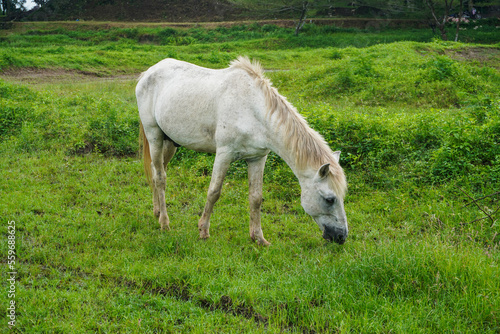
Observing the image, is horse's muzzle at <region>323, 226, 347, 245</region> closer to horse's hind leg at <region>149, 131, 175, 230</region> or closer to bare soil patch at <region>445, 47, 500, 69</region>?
horse's hind leg at <region>149, 131, 175, 230</region>

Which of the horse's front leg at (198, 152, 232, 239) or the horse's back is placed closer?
the horse's back

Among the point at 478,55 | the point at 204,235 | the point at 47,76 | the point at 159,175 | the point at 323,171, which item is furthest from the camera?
the point at 478,55

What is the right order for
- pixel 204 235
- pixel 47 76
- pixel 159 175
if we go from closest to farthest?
pixel 204 235, pixel 159 175, pixel 47 76

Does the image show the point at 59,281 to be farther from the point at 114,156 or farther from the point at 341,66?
the point at 341,66

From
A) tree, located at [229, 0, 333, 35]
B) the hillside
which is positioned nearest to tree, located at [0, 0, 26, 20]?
the hillside

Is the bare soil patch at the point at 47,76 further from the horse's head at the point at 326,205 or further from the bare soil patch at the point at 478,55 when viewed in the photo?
the horse's head at the point at 326,205

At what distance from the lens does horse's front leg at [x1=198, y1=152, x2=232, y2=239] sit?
455 centimetres

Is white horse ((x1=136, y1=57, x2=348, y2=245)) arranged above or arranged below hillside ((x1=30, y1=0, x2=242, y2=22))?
below

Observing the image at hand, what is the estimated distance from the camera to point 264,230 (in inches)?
202

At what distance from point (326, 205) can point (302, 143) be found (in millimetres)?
716

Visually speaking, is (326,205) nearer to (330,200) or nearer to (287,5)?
(330,200)

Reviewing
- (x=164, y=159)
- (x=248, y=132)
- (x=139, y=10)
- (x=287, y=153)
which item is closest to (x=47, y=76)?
(x=164, y=159)

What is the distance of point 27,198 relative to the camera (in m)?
5.62

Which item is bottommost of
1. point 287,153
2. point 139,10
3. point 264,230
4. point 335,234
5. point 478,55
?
point 264,230
